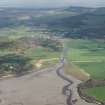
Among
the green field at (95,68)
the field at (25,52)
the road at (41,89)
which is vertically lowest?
the road at (41,89)

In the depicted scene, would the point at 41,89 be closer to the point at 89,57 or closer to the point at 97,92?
the point at 97,92

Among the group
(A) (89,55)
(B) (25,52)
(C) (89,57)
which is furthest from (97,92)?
(B) (25,52)

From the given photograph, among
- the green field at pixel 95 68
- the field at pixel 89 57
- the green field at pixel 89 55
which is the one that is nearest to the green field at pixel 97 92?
the field at pixel 89 57

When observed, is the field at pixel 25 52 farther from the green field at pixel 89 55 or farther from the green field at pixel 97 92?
the green field at pixel 97 92

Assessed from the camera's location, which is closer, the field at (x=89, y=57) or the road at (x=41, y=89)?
the road at (x=41, y=89)

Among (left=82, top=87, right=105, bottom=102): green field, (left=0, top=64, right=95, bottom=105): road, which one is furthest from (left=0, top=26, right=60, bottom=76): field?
(left=82, top=87, right=105, bottom=102): green field

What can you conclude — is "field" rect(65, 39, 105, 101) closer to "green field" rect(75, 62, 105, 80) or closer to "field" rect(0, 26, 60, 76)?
"green field" rect(75, 62, 105, 80)

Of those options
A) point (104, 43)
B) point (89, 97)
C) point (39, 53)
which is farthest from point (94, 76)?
point (104, 43)
